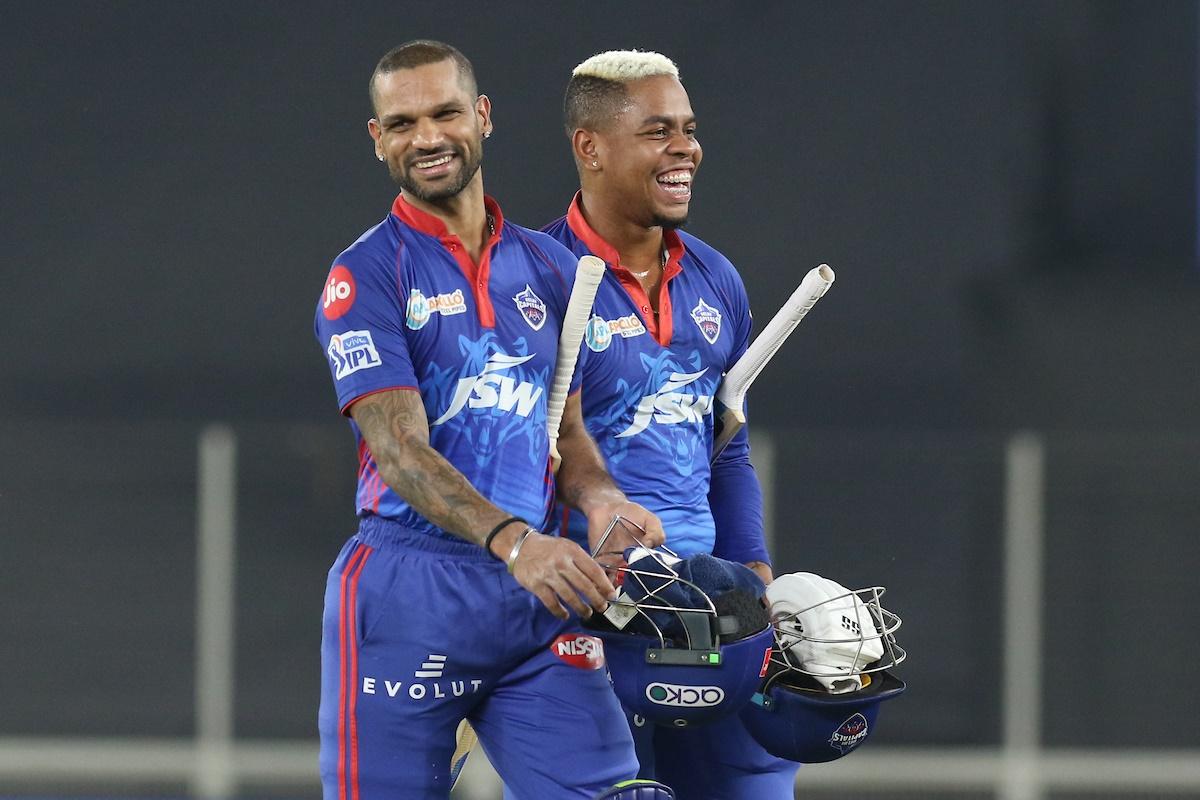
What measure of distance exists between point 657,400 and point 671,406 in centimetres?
3

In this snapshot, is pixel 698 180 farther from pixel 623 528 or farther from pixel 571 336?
pixel 623 528

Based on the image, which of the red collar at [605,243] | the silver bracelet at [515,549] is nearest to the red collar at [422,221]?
the red collar at [605,243]

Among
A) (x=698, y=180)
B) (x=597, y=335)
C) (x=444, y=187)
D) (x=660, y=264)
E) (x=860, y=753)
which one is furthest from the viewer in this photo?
(x=698, y=180)

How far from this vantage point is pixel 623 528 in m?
3.16

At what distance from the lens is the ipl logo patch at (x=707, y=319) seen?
11.7ft

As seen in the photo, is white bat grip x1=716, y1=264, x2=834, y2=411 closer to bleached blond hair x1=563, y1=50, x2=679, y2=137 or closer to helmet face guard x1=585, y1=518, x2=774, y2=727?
bleached blond hair x1=563, y1=50, x2=679, y2=137

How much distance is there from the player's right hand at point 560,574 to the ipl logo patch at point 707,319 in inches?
33.9

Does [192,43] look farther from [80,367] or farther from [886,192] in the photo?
[886,192]

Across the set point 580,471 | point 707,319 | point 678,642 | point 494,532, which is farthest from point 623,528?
point 707,319

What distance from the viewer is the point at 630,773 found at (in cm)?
310

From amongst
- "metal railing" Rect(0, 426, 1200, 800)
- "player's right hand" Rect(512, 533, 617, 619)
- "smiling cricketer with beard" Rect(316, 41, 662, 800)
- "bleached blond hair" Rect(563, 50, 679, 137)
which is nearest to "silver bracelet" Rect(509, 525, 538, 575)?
"player's right hand" Rect(512, 533, 617, 619)

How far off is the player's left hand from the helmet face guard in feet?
0.31

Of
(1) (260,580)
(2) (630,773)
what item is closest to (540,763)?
(2) (630,773)

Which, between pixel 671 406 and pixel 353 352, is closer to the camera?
pixel 353 352
